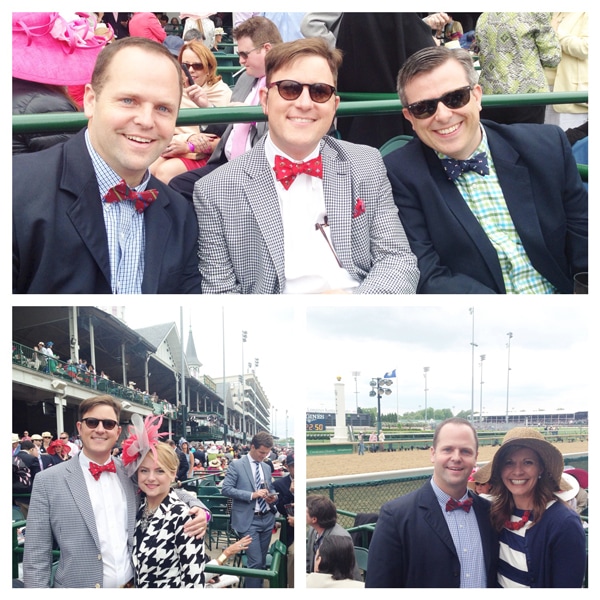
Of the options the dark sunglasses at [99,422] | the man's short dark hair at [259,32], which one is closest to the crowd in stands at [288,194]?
the dark sunglasses at [99,422]

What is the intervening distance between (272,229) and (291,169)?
229 millimetres

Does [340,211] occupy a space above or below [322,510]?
above

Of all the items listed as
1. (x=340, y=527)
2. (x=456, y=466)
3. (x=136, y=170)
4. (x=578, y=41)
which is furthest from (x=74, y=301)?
(x=578, y=41)

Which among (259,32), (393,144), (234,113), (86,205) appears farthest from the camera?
(259,32)

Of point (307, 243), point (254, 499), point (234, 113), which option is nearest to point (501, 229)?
point (307, 243)

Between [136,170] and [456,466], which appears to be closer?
[456,466]

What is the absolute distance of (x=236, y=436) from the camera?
219cm

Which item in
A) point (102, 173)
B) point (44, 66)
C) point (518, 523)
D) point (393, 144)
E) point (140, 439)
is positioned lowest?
point (518, 523)

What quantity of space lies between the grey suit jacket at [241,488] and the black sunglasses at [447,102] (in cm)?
139

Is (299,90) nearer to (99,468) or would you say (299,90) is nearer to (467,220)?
(467,220)

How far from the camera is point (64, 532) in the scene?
7.11 ft

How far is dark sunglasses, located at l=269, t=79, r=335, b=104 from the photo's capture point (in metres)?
2.65
